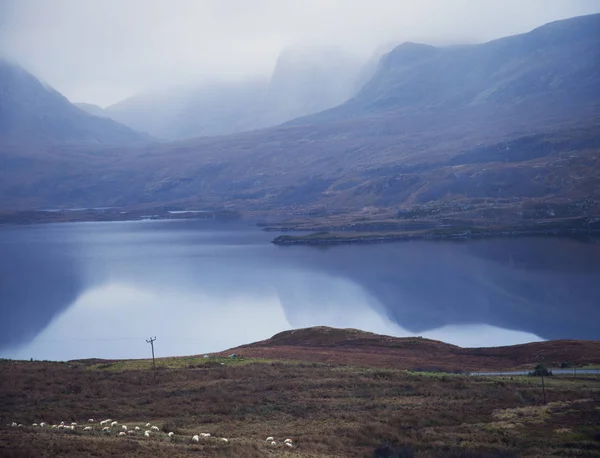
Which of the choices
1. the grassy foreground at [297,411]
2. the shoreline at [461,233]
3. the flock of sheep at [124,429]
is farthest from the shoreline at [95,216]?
the flock of sheep at [124,429]

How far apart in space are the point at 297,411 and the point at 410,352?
19169 millimetres

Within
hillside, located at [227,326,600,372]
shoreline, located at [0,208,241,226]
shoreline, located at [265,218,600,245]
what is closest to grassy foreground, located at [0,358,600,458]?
hillside, located at [227,326,600,372]

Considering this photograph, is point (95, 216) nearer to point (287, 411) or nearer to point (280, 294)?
point (280, 294)

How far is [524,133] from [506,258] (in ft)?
314

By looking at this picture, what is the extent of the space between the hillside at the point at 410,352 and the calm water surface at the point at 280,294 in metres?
8.99

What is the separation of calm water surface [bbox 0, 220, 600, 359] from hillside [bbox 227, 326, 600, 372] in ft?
29.5

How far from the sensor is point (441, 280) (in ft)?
254

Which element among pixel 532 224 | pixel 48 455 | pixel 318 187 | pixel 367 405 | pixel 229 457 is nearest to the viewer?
pixel 48 455

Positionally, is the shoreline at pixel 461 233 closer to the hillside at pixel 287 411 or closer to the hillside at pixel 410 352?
the hillside at pixel 410 352

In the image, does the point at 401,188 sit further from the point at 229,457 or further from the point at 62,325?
the point at 229,457

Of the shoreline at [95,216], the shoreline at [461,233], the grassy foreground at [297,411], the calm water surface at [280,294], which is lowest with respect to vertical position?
the grassy foreground at [297,411]

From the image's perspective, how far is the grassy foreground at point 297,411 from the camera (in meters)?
16.9

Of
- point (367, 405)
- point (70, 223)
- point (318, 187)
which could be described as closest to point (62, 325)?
point (367, 405)

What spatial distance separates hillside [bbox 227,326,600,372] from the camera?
117 feet
